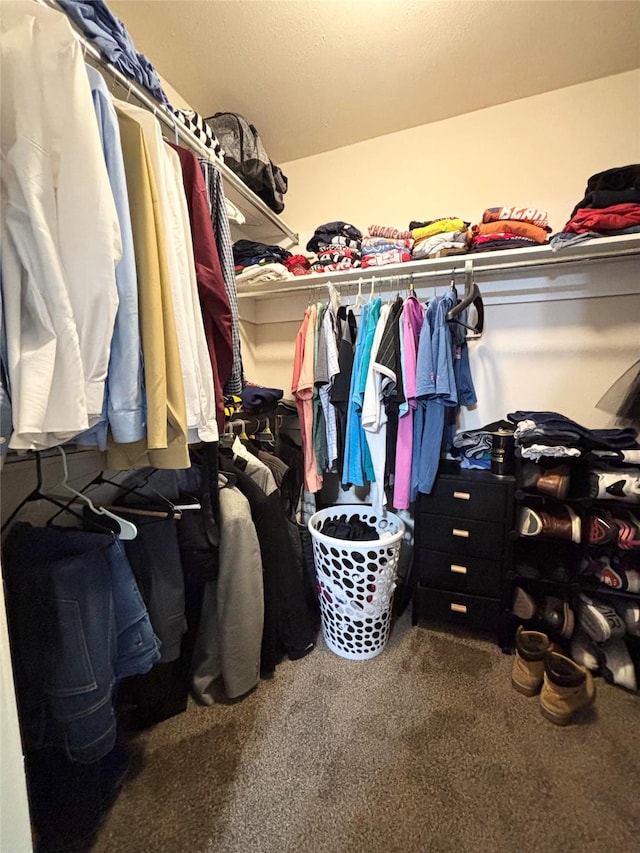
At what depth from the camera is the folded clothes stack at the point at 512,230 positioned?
139cm

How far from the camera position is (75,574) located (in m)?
0.73

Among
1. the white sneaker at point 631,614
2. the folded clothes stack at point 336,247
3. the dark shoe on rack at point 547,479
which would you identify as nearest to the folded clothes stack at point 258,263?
the folded clothes stack at point 336,247

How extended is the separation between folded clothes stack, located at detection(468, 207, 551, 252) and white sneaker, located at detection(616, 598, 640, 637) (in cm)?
152

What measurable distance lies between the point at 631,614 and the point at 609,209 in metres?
1.57

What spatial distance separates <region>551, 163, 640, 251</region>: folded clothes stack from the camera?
4.06ft

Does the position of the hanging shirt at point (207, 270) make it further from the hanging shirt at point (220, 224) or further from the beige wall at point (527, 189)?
the beige wall at point (527, 189)

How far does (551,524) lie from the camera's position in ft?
4.42

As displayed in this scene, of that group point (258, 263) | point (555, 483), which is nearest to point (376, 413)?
point (555, 483)

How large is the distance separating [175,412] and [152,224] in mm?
399

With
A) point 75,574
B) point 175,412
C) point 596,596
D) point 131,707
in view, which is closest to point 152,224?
point 175,412

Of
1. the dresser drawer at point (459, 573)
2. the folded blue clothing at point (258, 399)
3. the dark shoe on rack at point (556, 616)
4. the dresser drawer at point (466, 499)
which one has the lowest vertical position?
the dark shoe on rack at point (556, 616)

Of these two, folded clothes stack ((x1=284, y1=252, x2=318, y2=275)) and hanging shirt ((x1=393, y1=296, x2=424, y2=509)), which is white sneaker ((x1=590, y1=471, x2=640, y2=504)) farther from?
folded clothes stack ((x1=284, y1=252, x2=318, y2=275))

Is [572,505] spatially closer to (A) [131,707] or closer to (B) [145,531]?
(B) [145,531]

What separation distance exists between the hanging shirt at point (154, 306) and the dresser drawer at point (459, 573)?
1.23 meters
